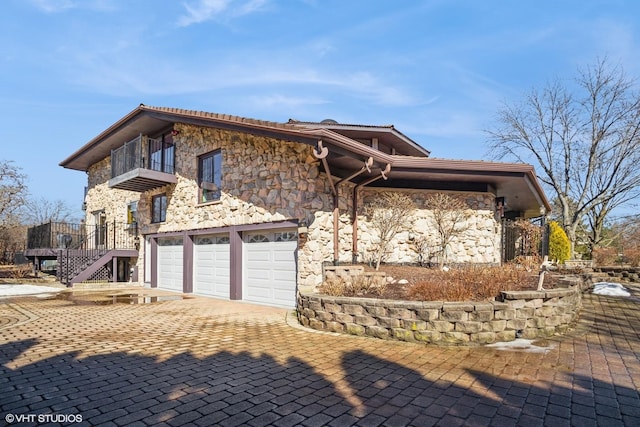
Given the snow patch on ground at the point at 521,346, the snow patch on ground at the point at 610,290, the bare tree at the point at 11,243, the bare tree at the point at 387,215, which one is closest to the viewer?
the snow patch on ground at the point at 521,346

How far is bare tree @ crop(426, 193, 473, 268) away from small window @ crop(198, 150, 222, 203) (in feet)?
21.1

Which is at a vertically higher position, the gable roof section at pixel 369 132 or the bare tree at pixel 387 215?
the gable roof section at pixel 369 132

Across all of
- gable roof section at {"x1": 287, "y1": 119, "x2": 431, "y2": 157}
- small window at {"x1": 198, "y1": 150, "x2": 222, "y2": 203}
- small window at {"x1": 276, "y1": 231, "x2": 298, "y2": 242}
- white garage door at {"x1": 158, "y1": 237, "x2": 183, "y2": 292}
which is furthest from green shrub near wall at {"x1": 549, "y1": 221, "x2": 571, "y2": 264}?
white garage door at {"x1": 158, "y1": 237, "x2": 183, "y2": 292}

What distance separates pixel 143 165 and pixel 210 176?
14.1 ft

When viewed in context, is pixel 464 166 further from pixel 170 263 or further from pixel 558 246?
pixel 170 263

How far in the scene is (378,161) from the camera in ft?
29.8

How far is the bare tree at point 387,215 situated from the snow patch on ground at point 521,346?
14.3ft

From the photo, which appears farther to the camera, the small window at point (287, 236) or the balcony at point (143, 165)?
the balcony at point (143, 165)

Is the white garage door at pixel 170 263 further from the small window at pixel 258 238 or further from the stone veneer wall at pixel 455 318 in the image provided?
the stone veneer wall at pixel 455 318

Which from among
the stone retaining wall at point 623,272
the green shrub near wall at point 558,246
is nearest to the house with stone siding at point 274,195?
the green shrub near wall at point 558,246

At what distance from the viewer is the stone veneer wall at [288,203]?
930 cm

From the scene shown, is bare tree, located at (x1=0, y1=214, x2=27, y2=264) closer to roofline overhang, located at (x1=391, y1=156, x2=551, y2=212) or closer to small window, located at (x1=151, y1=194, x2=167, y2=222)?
small window, located at (x1=151, y1=194, x2=167, y2=222)

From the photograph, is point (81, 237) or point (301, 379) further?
point (81, 237)

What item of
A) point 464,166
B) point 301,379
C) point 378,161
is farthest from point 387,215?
point 301,379
